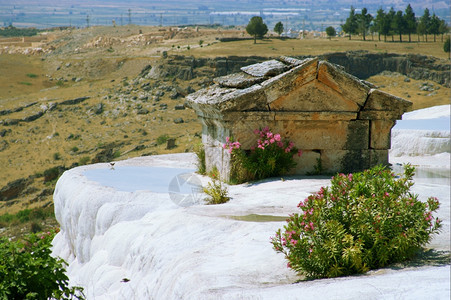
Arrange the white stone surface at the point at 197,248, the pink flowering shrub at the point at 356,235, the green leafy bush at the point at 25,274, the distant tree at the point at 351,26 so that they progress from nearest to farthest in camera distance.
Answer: the white stone surface at the point at 197,248, the pink flowering shrub at the point at 356,235, the green leafy bush at the point at 25,274, the distant tree at the point at 351,26

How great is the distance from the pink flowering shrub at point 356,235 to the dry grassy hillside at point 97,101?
2904 centimetres

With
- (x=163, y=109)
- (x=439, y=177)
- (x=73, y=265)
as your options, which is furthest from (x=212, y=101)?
(x=163, y=109)

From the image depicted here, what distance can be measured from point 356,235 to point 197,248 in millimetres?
1494

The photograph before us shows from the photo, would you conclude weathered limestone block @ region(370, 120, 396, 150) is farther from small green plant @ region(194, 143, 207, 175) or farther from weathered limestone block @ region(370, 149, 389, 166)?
small green plant @ region(194, 143, 207, 175)

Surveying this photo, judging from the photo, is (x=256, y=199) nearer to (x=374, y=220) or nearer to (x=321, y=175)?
(x=321, y=175)

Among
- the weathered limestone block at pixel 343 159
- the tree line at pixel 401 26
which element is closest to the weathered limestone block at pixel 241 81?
the weathered limestone block at pixel 343 159

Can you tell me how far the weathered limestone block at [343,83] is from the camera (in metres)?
8.77

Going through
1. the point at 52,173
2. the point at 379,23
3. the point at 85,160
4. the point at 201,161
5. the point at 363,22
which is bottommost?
the point at 52,173

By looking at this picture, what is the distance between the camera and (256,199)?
7.36 meters

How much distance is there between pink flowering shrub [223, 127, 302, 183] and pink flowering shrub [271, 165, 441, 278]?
12.9ft

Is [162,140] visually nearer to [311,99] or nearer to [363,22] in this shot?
[311,99]

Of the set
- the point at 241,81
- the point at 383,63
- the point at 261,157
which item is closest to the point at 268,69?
the point at 241,81

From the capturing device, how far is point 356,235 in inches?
182

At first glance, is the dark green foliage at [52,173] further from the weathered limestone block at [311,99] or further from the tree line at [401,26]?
the tree line at [401,26]
